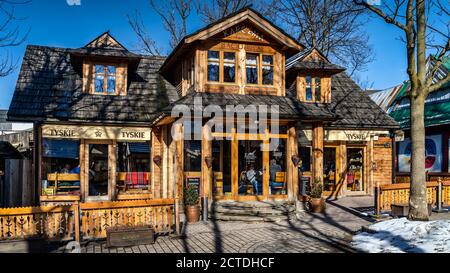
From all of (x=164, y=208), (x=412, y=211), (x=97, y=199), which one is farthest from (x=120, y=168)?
(x=412, y=211)

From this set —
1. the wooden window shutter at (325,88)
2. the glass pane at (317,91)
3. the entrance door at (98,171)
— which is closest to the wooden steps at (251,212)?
the entrance door at (98,171)

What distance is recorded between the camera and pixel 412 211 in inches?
386

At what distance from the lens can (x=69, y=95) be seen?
15148 millimetres

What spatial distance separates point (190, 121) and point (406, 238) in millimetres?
7195

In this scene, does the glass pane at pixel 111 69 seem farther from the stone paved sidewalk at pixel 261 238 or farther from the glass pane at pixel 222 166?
the stone paved sidewalk at pixel 261 238

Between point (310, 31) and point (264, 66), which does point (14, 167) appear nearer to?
point (264, 66)

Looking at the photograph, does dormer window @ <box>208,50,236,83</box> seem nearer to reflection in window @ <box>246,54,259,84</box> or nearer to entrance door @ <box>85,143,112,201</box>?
reflection in window @ <box>246,54,259,84</box>

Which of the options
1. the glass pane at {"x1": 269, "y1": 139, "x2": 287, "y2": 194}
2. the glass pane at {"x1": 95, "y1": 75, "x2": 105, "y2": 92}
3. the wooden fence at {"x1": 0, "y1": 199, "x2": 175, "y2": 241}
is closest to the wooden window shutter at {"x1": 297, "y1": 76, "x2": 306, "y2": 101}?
the glass pane at {"x1": 269, "y1": 139, "x2": 287, "y2": 194}

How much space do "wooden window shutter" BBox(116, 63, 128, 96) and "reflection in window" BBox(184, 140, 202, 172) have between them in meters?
4.26

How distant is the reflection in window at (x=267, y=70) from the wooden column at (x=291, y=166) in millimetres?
2018

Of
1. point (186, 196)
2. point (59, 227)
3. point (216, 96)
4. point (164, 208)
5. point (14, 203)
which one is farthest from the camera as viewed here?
point (14, 203)

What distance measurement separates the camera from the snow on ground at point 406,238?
7.65m

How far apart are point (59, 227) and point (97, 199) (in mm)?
6097

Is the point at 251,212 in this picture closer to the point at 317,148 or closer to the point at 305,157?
the point at 317,148
